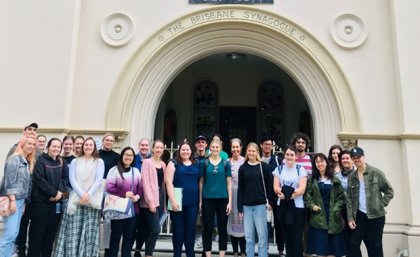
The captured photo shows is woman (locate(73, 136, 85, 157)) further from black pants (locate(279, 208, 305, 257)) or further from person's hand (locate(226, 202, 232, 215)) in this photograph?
black pants (locate(279, 208, 305, 257))

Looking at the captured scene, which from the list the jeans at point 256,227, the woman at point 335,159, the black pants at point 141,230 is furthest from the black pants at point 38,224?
the woman at point 335,159

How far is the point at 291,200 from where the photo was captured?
211 inches

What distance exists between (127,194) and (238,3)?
4.93 m

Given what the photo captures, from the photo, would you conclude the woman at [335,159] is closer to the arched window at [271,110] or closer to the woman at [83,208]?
the woman at [83,208]

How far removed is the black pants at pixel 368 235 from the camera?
16.7 feet

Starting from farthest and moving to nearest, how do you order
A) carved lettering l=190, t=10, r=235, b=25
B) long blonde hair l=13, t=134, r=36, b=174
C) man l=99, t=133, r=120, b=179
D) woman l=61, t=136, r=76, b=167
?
carved lettering l=190, t=10, r=235, b=25, man l=99, t=133, r=120, b=179, woman l=61, t=136, r=76, b=167, long blonde hair l=13, t=134, r=36, b=174

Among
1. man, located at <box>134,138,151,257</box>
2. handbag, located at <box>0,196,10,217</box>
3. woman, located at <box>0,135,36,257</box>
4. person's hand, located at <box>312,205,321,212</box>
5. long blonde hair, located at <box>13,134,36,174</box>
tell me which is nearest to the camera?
handbag, located at <box>0,196,10,217</box>

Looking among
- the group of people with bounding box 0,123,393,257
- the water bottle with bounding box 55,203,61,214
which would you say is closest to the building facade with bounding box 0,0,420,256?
the group of people with bounding box 0,123,393,257

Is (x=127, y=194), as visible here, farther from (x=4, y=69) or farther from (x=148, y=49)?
(x=4, y=69)

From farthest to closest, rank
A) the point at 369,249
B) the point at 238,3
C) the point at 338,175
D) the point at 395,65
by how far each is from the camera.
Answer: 1. the point at 238,3
2. the point at 395,65
3. the point at 338,175
4. the point at 369,249

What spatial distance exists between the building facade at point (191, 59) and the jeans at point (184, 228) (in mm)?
2729

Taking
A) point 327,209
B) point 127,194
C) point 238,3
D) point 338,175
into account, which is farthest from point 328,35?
point 127,194

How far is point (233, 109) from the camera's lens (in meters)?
12.8

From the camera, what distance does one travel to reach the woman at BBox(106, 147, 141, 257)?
17.4ft
